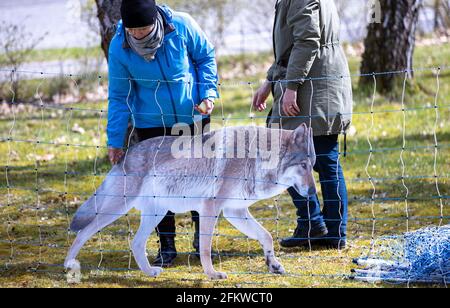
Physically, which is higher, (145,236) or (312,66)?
(312,66)

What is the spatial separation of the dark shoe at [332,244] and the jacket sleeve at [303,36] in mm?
1361

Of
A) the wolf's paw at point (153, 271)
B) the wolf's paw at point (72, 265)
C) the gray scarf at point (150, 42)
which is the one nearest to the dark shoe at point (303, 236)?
the wolf's paw at point (153, 271)

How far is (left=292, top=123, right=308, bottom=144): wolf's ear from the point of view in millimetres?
5559

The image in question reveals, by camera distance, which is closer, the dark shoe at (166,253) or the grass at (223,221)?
the grass at (223,221)

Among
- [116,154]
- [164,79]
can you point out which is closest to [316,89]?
[164,79]

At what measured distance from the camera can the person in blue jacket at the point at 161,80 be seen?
227 inches

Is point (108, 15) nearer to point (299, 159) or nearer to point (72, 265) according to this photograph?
point (72, 265)

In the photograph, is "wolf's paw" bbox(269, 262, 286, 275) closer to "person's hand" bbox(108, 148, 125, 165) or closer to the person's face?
"person's hand" bbox(108, 148, 125, 165)

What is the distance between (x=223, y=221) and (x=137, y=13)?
2869 millimetres

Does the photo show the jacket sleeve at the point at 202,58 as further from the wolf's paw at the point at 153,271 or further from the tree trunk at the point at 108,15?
the tree trunk at the point at 108,15

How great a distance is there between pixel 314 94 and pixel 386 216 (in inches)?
77.4

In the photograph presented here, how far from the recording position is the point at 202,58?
5.96m

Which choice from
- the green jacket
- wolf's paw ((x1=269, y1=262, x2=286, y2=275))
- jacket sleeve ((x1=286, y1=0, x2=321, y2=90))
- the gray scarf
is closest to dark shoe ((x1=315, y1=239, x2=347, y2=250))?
wolf's paw ((x1=269, y1=262, x2=286, y2=275))
